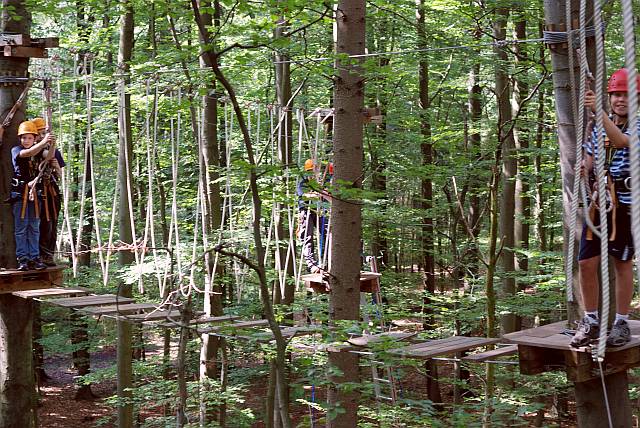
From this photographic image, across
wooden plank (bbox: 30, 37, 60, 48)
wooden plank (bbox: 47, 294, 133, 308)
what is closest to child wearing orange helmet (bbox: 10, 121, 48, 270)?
wooden plank (bbox: 47, 294, 133, 308)

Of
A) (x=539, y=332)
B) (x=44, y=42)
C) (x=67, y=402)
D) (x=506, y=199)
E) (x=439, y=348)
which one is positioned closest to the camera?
(x=539, y=332)

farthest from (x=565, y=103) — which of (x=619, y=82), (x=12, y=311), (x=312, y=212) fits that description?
(x=12, y=311)

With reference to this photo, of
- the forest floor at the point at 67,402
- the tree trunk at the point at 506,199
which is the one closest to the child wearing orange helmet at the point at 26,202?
the tree trunk at the point at 506,199

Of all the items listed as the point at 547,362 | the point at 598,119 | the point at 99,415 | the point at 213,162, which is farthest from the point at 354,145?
the point at 99,415

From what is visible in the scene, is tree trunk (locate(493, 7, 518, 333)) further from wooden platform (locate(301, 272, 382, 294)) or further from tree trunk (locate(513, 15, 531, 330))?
wooden platform (locate(301, 272, 382, 294))

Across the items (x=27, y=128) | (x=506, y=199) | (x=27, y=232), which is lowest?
(x=27, y=232)

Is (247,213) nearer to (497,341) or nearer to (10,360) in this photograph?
(10,360)

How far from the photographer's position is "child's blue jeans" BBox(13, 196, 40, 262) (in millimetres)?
5141

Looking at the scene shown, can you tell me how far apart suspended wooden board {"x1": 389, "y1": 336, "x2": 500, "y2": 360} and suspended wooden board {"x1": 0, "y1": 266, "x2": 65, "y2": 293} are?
9.52 ft

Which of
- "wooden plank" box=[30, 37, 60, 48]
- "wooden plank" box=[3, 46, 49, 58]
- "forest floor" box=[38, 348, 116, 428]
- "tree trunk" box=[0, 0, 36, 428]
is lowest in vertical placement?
"forest floor" box=[38, 348, 116, 428]

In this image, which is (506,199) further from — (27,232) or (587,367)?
(587,367)

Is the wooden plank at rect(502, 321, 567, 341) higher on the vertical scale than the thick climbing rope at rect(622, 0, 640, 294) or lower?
lower

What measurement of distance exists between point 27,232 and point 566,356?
395 cm

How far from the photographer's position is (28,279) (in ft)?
16.8
